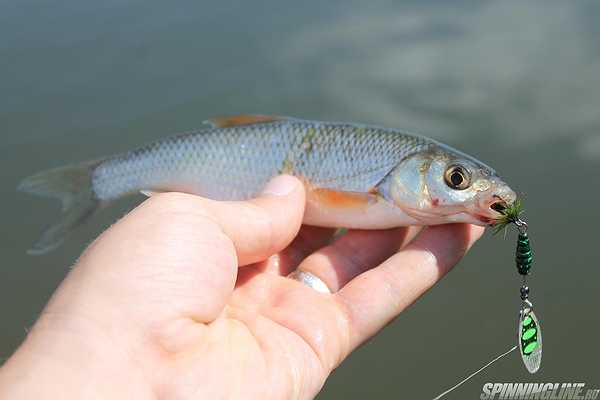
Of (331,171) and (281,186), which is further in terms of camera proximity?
(331,171)

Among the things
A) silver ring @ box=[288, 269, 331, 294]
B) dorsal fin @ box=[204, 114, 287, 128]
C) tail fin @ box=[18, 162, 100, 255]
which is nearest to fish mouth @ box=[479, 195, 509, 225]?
silver ring @ box=[288, 269, 331, 294]

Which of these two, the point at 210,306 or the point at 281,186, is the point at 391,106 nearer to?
the point at 281,186

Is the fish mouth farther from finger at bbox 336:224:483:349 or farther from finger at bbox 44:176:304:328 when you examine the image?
finger at bbox 44:176:304:328

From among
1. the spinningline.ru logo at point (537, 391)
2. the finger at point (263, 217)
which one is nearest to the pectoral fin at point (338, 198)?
the finger at point (263, 217)

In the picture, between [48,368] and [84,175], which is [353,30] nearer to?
[84,175]

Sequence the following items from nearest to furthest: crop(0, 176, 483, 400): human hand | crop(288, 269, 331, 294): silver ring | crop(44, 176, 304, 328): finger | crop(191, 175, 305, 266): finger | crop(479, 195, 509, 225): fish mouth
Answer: crop(0, 176, 483, 400): human hand → crop(44, 176, 304, 328): finger → crop(191, 175, 305, 266): finger → crop(479, 195, 509, 225): fish mouth → crop(288, 269, 331, 294): silver ring

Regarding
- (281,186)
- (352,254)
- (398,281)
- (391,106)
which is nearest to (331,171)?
(281,186)
